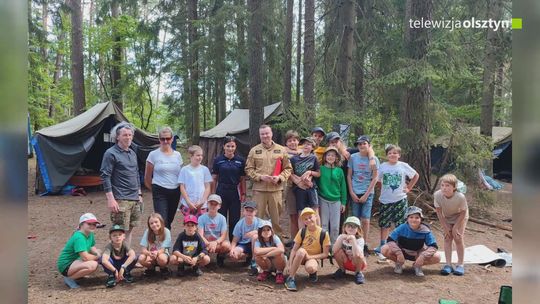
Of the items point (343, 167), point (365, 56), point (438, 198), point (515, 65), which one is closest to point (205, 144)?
point (365, 56)

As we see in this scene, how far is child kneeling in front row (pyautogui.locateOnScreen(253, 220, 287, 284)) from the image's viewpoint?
12.9 ft

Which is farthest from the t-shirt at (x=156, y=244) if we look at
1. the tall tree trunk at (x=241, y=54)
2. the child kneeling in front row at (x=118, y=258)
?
the tall tree trunk at (x=241, y=54)

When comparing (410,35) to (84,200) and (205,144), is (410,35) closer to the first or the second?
(84,200)

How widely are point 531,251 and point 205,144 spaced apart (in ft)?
41.5

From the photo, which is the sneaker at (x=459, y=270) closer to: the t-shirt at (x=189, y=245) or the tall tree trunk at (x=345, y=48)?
the t-shirt at (x=189, y=245)

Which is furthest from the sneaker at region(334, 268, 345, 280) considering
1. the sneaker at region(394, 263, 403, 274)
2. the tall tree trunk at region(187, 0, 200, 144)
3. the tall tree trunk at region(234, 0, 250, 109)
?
the tall tree trunk at region(187, 0, 200, 144)

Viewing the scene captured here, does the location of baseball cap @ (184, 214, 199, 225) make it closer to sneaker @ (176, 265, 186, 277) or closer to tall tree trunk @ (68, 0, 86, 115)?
sneaker @ (176, 265, 186, 277)

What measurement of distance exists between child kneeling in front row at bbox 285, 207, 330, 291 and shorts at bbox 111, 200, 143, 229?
1.74m

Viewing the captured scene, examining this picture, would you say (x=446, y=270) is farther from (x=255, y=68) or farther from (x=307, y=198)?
(x=255, y=68)

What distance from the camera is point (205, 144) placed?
519 inches

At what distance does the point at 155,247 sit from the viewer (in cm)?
412

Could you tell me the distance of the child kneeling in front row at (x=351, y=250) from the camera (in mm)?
3930

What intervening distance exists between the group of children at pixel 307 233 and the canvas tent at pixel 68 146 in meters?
5.41

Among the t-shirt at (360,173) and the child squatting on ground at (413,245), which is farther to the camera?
the t-shirt at (360,173)
